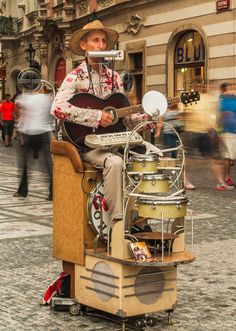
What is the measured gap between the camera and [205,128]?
13938 mm

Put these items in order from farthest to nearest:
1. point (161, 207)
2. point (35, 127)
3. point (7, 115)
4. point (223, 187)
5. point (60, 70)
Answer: point (60, 70)
point (7, 115)
point (223, 187)
point (35, 127)
point (161, 207)

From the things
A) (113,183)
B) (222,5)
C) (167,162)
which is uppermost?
(222,5)

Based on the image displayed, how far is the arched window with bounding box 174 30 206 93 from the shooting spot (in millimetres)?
19703

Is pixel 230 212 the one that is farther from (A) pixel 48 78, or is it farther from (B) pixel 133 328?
(A) pixel 48 78

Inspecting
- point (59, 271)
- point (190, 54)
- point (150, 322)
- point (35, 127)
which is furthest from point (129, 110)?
point (190, 54)

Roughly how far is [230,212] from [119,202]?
16.8 feet

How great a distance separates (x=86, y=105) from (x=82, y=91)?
0.14 meters

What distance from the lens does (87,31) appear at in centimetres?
507

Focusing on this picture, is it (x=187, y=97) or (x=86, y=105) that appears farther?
(x=86, y=105)

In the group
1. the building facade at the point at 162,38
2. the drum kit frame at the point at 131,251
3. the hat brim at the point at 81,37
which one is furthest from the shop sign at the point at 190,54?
the drum kit frame at the point at 131,251

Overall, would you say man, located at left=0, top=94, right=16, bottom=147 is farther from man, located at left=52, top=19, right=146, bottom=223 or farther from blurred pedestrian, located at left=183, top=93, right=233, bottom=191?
man, located at left=52, top=19, right=146, bottom=223

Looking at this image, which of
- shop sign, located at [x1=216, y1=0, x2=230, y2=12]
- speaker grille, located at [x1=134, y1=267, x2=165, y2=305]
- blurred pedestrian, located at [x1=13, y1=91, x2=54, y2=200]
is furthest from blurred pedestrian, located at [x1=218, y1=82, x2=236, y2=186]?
speaker grille, located at [x1=134, y1=267, x2=165, y2=305]

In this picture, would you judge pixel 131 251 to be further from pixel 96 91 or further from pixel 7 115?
pixel 7 115

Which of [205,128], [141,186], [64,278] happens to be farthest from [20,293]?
[205,128]
